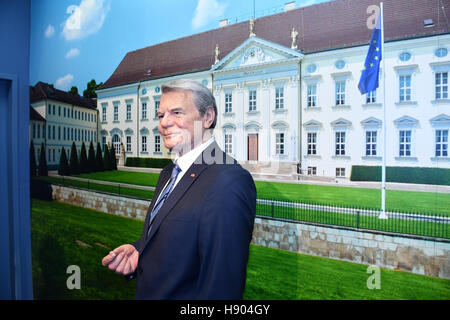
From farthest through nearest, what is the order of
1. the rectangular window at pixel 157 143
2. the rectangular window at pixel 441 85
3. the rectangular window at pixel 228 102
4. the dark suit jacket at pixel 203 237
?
the rectangular window at pixel 157 143 < the rectangular window at pixel 228 102 < the rectangular window at pixel 441 85 < the dark suit jacket at pixel 203 237

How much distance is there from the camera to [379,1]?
1809 millimetres

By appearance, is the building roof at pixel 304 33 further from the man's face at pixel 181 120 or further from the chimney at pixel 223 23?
the man's face at pixel 181 120

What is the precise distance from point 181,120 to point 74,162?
1885 millimetres

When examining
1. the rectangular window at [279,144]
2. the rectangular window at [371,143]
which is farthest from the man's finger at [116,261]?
the rectangular window at [371,143]

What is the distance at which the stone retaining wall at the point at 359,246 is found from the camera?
5.41ft

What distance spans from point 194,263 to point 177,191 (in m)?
0.31

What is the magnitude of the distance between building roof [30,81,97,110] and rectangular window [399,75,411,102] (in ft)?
8.25

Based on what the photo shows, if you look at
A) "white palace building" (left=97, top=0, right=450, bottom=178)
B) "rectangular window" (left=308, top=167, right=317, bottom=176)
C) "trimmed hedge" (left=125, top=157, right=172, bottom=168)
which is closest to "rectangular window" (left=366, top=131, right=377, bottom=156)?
"white palace building" (left=97, top=0, right=450, bottom=178)

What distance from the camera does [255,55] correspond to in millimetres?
2100

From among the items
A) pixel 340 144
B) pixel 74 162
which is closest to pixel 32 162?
pixel 74 162

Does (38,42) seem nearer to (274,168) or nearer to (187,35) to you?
(187,35)

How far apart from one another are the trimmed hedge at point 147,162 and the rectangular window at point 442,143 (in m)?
1.83

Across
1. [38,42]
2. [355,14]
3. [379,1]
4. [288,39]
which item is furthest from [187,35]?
[38,42]

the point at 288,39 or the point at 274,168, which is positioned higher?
the point at 288,39
